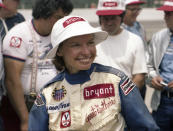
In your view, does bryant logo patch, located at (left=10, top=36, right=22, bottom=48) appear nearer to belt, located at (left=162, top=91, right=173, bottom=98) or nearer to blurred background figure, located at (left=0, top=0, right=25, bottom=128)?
blurred background figure, located at (left=0, top=0, right=25, bottom=128)

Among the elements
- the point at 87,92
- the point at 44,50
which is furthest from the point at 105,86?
the point at 44,50

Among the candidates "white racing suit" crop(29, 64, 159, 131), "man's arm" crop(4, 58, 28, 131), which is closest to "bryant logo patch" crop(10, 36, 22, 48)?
"man's arm" crop(4, 58, 28, 131)

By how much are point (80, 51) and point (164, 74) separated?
1.70 meters

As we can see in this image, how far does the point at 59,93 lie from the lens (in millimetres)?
1862

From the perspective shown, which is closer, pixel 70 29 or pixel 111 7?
pixel 70 29

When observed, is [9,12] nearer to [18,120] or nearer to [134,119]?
[18,120]

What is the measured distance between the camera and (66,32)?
180cm

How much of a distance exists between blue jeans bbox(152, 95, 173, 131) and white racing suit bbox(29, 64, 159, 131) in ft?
5.03

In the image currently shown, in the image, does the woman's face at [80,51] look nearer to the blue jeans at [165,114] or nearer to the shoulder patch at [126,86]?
the shoulder patch at [126,86]

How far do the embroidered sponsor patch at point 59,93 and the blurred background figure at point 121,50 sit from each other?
3.52ft

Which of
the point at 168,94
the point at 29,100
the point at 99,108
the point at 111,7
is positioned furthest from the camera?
the point at 168,94

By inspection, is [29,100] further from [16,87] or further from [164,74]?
[164,74]

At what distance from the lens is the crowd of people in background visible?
5.92 ft

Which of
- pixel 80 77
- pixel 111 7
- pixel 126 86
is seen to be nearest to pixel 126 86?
pixel 126 86
